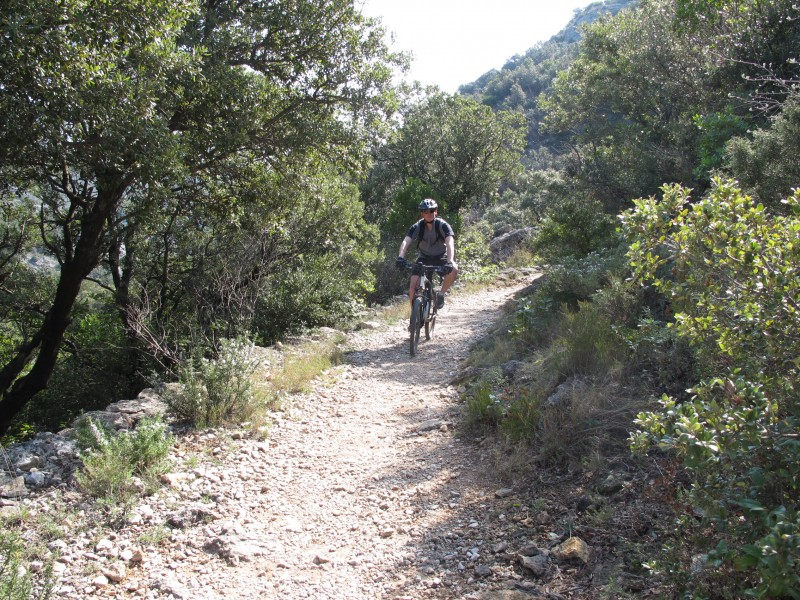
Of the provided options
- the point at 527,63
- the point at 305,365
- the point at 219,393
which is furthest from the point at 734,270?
the point at 527,63

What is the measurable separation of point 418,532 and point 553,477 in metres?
1.00

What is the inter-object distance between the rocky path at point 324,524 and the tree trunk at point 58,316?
5.20 meters

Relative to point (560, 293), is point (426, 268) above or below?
above

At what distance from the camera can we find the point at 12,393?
927 centimetres

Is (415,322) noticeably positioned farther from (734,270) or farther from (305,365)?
(734,270)

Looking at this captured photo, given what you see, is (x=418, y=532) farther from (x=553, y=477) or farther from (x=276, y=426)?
(x=276, y=426)

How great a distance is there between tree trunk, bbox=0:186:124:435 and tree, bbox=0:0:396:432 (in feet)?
0.07

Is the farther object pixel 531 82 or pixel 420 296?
pixel 531 82

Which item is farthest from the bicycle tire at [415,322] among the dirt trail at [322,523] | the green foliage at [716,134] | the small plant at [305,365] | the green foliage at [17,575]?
the green foliage at [17,575]

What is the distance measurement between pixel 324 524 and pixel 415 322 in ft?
14.5

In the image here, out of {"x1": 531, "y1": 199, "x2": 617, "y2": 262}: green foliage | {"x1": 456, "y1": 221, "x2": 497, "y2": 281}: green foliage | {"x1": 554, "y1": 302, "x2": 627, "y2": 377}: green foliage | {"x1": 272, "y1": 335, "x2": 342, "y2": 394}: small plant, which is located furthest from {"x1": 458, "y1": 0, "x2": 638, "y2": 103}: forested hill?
{"x1": 554, "y1": 302, "x2": 627, "y2": 377}: green foliage

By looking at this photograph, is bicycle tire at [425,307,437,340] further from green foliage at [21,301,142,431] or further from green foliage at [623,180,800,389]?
green foliage at [623,180,800,389]

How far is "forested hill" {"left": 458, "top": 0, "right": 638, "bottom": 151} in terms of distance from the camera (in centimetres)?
6796

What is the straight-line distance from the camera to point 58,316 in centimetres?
911
